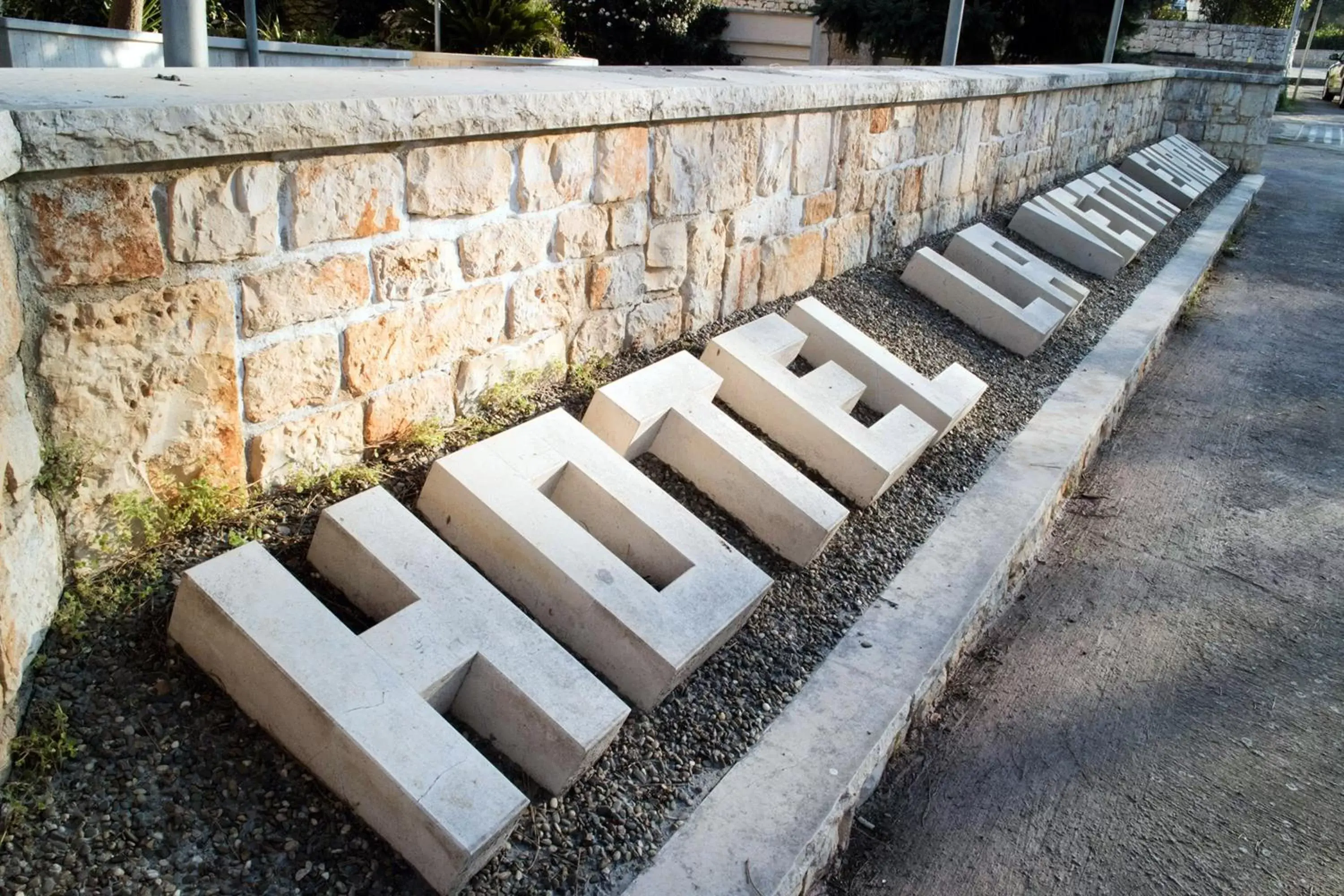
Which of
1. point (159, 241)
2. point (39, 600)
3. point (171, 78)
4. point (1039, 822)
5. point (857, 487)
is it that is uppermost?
point (171, 78)

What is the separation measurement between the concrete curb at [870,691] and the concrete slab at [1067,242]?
254 cm

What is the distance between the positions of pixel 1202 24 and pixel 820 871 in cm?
2937

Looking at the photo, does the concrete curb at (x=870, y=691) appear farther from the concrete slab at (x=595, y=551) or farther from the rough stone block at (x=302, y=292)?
the rough stone block at (x=302, y=292)

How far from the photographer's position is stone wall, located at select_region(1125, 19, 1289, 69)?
82.7 feet

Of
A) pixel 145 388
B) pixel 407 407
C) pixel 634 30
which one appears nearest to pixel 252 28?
pixel 407 407

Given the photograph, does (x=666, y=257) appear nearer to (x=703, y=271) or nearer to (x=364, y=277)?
(x=703, y=271)

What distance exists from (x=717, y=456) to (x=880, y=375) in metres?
1.22

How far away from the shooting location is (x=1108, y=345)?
591 cm

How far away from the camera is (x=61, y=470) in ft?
7.10

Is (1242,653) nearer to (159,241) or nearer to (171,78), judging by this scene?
(159,241)

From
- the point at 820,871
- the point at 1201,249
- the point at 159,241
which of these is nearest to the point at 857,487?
the point at 820,871

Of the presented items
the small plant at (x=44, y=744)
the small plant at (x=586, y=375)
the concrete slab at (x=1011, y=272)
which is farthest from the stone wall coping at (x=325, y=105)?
the concrete slab at (x=1011, y=272)

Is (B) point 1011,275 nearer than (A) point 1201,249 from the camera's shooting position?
Yes

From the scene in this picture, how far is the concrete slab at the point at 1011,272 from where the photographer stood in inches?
234
